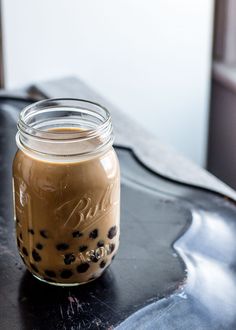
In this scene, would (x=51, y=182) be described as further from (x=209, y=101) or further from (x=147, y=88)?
(x=209, y=101)

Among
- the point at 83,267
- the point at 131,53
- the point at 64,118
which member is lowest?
the point at 131,53

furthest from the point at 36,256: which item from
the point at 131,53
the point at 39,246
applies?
the point at 131,53

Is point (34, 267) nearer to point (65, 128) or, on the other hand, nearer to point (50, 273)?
point (50, 273)

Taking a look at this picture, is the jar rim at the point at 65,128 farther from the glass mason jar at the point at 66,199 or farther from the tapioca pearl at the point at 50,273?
the tapioca pearl at the point at 50,273

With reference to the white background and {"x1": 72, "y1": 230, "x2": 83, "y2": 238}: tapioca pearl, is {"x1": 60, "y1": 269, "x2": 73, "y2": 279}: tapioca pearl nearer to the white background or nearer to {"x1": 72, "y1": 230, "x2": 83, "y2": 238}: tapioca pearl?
{"x1": 72, "y1": 230, "x2": 83, "y2": 238}: tapioca pearl

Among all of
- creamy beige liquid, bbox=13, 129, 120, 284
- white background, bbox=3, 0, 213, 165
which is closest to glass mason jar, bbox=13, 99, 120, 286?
creamy beige liquid, bbox=13, 129, 120, 284

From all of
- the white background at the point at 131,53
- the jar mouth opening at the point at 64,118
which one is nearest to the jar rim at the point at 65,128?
the jar mouth opening at the point at 64,118
